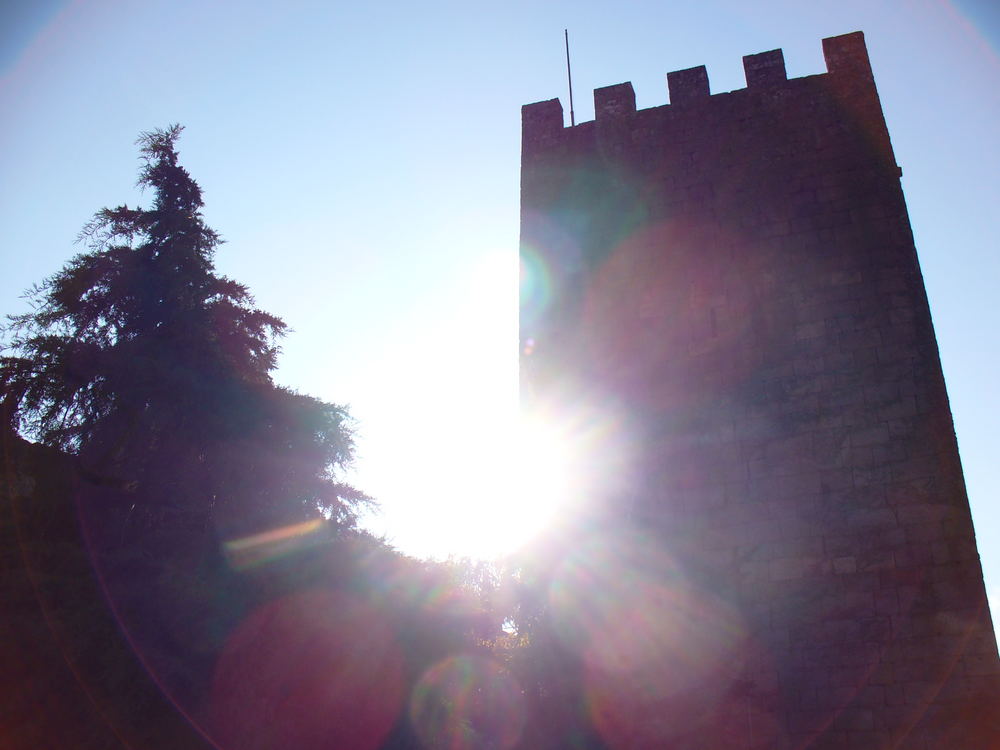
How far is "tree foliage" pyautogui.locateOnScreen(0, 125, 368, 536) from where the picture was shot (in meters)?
10.9

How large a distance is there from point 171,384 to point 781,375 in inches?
286

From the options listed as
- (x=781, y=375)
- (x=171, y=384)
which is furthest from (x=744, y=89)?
(x=171, y=384)

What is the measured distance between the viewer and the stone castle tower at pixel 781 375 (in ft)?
21.7

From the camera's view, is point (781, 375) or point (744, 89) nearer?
point (781, 375)

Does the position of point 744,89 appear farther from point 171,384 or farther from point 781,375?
point 171,384

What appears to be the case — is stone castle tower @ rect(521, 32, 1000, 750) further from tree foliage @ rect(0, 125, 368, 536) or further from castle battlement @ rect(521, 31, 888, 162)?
tree foliage @ rect(0, 125, 368, 536)

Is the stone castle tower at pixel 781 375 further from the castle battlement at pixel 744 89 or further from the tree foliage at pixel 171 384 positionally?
the tree foliage at pixel 171 384

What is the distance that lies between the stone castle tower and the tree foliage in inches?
167

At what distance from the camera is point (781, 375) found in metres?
7.72

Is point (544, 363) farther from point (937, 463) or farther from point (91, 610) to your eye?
point (91, 610)

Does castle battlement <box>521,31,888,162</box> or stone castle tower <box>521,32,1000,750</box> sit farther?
castle battlement <box>521,31,888,162</box>

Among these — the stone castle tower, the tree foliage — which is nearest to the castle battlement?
the stone castle tower

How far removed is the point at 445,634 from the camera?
10.9 m

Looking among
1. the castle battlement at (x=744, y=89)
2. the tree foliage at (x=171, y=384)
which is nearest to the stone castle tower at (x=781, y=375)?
the castle battlement at (x=744, y=89)
